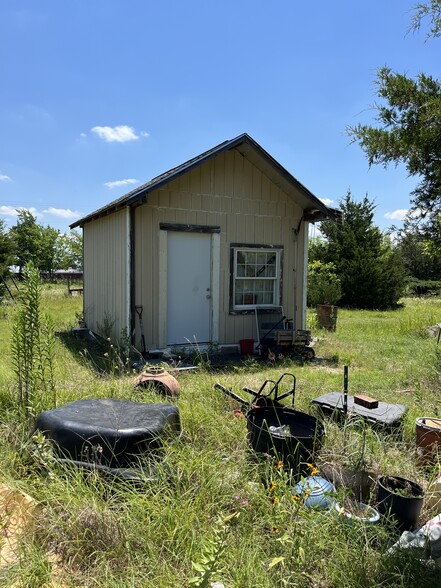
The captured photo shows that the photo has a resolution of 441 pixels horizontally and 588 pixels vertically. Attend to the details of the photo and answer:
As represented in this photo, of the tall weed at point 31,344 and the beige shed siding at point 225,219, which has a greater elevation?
the beige shed siding at point 225,219

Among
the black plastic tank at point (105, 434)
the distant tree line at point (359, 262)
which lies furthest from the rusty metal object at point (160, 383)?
the distant tree line at point (359, 262)

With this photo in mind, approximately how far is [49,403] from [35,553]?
5.33 ft

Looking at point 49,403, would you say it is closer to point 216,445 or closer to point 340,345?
point 216,445

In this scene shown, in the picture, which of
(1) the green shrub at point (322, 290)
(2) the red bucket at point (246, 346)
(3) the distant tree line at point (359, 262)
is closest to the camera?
(2) the red bucket at point (246, 346)

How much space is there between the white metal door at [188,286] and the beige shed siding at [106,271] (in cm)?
84

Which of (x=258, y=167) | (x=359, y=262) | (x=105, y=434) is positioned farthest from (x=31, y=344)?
(x=359, y=262)

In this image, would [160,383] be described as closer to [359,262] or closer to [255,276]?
[255,276]

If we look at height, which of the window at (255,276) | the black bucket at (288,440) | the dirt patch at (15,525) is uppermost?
the window at (255,276)

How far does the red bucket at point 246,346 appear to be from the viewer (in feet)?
25.7

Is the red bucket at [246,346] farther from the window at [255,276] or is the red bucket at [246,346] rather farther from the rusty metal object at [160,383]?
the rusty metal object at [160,383]

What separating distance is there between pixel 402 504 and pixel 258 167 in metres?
6.85

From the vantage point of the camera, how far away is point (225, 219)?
7949 millimetres

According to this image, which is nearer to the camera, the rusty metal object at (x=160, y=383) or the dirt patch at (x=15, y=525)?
the dirt patch at (x=15, y=525)

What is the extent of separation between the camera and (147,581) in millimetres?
2010
